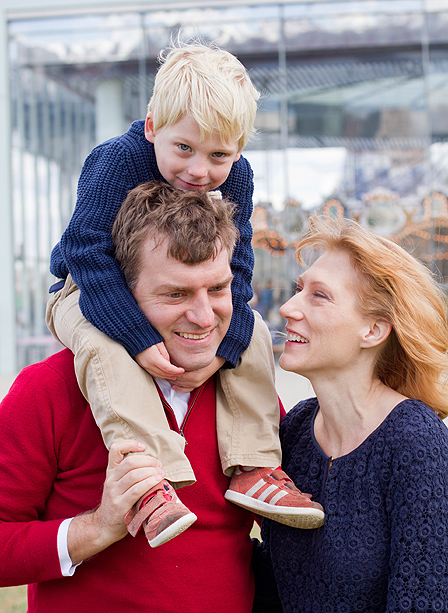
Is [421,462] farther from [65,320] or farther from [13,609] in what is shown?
[13,609]

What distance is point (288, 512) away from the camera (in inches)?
75.0

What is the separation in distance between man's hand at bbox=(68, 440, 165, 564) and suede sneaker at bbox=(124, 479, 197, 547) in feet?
0.10

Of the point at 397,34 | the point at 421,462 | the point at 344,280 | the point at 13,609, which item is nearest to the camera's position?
the point at 421,462

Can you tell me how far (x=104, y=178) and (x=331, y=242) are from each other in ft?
2.68

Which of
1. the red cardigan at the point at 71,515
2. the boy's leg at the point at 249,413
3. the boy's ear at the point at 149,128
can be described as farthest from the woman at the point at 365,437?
the boy's ear at the point at 149,128

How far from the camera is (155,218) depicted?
191 centimetres

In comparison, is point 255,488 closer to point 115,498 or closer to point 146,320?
point 115,498

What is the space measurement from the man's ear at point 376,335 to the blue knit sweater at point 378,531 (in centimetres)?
23

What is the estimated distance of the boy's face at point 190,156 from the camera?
2143mm

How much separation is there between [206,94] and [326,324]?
88 centimetres

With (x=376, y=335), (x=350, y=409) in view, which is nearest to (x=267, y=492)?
(x=350, y=409)

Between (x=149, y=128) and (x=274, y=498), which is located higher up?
(x=149, y=128)

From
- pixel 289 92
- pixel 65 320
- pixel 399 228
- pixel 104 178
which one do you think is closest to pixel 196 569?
pixel 65 320

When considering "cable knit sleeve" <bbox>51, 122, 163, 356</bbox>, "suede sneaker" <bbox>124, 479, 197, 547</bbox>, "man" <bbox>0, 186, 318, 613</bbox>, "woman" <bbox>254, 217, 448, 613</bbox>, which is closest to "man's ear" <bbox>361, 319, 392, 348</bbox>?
"woman" <bbox>254, 217, 448, 613</bbox>
